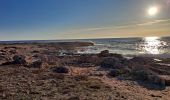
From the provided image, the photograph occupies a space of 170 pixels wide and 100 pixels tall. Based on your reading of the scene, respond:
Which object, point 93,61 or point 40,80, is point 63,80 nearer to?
point 40,80

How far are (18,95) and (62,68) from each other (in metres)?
8.47

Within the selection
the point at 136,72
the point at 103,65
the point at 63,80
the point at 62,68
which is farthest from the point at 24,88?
the point at 103,65

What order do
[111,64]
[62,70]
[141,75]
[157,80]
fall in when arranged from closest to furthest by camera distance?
[157,80]
[141,75]
[62,70]
[111,64]

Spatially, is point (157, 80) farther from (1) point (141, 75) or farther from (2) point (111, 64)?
(2) point (111, 64)

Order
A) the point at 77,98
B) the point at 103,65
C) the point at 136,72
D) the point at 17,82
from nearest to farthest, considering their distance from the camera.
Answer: the point at 77,98, the point at 17,82, the point at 136,72, the point at 103,65

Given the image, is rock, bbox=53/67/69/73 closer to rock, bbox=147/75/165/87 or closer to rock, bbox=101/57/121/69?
rock, bbox=101/57/121/69

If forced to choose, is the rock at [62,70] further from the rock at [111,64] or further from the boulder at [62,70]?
the rock at [111,64]

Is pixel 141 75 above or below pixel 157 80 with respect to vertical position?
above

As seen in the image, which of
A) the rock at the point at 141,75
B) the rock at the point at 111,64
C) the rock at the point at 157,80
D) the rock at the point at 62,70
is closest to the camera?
the rock at the point at 157,80

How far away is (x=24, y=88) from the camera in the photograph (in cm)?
1633

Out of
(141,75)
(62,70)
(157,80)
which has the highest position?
(62,70)

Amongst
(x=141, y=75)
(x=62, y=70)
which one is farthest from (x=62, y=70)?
(x=141, y=75)

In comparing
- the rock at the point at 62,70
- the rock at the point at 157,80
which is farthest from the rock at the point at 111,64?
the rock at the point at 157,80

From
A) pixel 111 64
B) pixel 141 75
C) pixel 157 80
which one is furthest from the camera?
pixel 111 64
